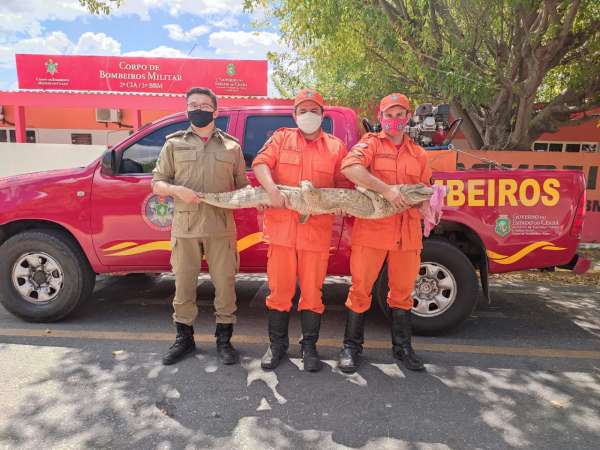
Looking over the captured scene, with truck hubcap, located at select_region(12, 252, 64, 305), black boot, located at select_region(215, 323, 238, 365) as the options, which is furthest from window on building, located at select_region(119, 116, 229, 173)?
black boot, located at select_region(215, 323, 238, 365)

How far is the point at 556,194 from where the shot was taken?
3502 millimetres

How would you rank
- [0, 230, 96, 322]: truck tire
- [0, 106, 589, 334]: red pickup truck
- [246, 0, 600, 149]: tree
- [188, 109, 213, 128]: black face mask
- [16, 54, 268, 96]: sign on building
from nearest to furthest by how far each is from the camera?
[188, 109, 213, 128]: black face mask → [0, 106, 589, 334]: red pickup truck → [0, 230, 96, 322]: truck tire → [246, 0, 600, 149]: tree → [16, 54, 268, 96]: sign on building

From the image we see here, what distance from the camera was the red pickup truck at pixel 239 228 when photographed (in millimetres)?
3527

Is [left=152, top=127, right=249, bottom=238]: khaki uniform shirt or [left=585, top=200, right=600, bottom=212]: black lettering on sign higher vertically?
[left=152, top=127, right=249, bottom=238]: khaki uniform shirt

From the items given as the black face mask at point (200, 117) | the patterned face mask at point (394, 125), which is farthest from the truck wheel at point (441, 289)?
the black face mask at point (200, 117)

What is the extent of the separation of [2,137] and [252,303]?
16.4 meters

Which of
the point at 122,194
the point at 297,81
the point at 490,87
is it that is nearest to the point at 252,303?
the point at 122,194

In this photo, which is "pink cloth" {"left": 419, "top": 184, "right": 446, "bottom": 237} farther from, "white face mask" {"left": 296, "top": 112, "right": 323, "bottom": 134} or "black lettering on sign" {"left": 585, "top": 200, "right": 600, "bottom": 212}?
"black lettering on sign" {"left": 585, "top": 200, "right": 600, "bottom": 212}

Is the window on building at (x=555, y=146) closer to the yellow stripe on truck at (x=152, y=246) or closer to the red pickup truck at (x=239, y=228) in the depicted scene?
the red pickup truck at (x=239, y=228)

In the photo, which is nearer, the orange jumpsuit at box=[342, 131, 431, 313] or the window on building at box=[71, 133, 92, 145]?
the orange jumpsuit at box=[342, 131, 431, 313]

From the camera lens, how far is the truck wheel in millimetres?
3568

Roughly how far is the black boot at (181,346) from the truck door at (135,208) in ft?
2.45

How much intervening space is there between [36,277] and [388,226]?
3059mm

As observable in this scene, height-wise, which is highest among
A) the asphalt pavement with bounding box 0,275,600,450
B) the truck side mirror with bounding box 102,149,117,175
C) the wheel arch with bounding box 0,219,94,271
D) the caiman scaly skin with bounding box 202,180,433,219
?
the truck side mirror with bounding box 102,149,117,175
